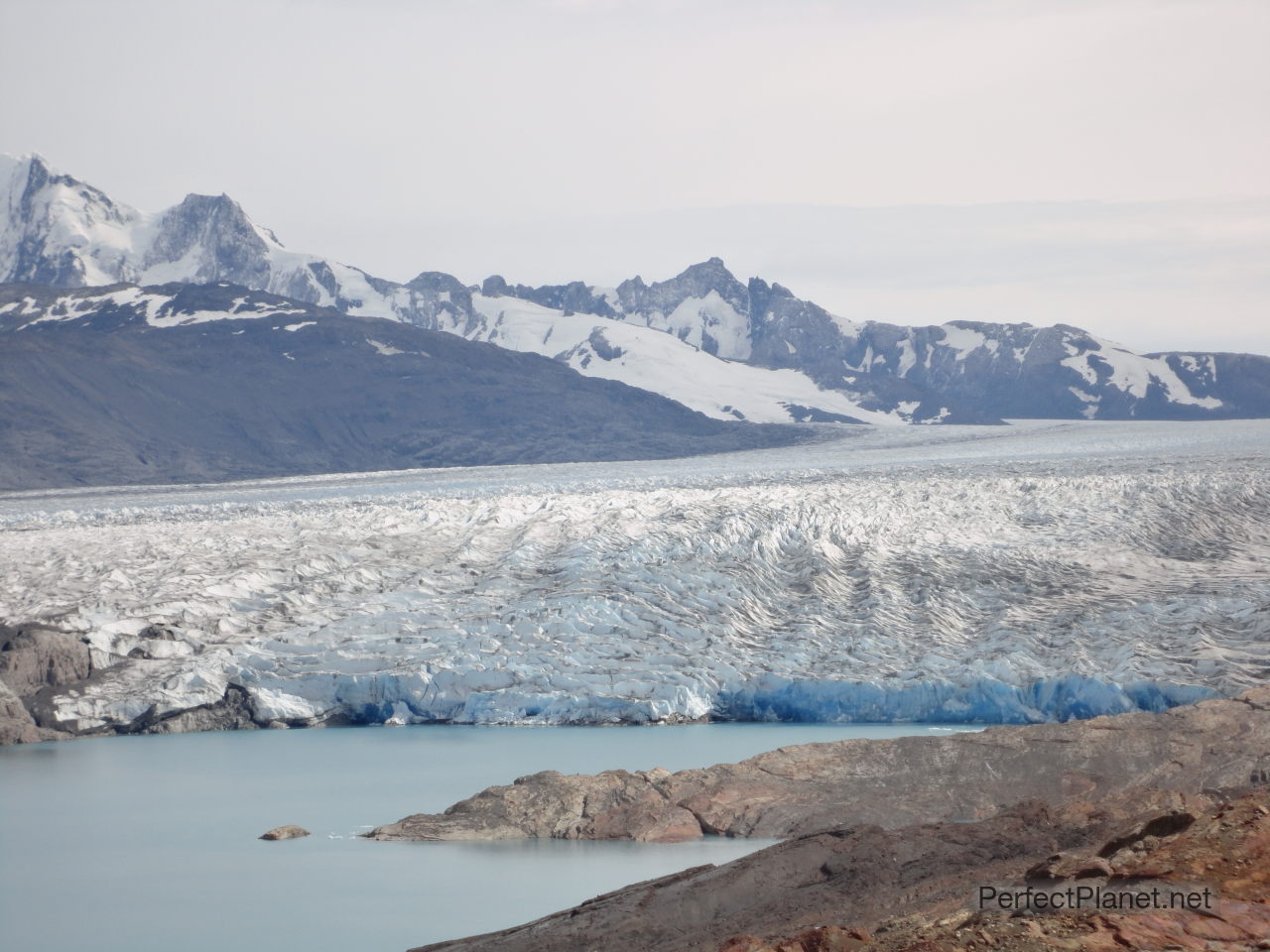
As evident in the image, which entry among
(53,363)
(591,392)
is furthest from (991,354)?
(53,363)

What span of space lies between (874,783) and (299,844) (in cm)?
508

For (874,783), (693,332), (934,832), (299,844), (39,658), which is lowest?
(299,844)

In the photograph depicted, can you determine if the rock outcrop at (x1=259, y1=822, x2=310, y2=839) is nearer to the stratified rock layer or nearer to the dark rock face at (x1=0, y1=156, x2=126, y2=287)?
the stratified rock layer

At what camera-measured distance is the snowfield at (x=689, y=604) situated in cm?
1772

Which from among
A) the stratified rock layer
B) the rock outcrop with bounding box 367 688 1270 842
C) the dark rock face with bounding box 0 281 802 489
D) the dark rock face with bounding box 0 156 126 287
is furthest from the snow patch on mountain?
the stratified rock layer

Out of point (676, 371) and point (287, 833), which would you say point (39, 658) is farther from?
point (676, 371)

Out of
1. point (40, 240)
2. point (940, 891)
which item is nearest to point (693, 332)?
point (40, 240)

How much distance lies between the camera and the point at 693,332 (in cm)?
14488

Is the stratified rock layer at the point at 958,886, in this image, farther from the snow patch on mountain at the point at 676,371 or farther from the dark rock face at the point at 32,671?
the snow patch on mountain at the point at 676,371

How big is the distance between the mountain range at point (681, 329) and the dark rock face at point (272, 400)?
14.8 feet

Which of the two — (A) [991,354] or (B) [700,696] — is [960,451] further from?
(A) [991,354]

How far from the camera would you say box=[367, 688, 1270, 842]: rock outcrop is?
12414 millimetres

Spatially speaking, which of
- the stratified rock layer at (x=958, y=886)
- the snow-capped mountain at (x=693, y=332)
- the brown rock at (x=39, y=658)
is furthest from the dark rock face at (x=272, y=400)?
the stratified rock layer at (x=958, y=886)

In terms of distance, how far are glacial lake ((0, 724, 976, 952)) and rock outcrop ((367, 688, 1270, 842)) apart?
32 centimetres
